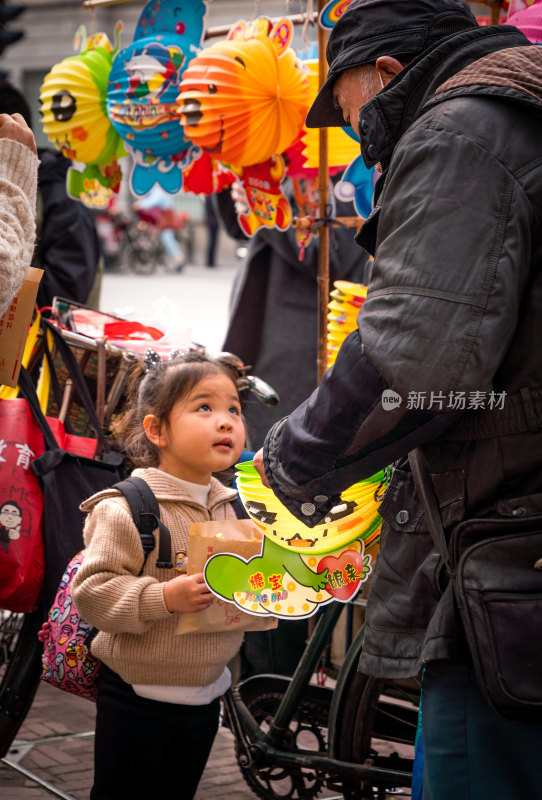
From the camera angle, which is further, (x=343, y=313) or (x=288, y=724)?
(x=343, y=313)

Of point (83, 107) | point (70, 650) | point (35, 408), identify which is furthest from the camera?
point (83, 107)

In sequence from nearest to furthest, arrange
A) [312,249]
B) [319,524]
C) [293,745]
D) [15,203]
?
[15,203] → [319,524] → [293,745] → [312,249]

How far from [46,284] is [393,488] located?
3809mm

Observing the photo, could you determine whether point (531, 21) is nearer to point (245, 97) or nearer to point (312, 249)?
point (245, 97)

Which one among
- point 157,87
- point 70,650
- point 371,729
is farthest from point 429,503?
point 157,87

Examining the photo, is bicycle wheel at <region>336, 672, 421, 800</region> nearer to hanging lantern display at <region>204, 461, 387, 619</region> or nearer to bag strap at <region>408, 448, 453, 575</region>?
hanging lantern display at <region>204, 461, 387, 619</region>

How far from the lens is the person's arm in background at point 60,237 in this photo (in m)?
5.46

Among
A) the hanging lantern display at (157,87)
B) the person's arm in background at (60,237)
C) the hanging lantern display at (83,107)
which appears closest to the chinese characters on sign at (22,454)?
the hanging lantern display at (157,87)

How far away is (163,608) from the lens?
2301 millimetres

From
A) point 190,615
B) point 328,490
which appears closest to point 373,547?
point 190,615

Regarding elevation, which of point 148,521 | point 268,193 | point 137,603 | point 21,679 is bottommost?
point 21,679

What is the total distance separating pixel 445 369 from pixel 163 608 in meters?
1.09

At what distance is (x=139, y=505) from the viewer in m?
2.46

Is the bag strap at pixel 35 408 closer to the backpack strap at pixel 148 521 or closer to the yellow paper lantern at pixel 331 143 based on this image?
the backpack strap at pixel 148 521
